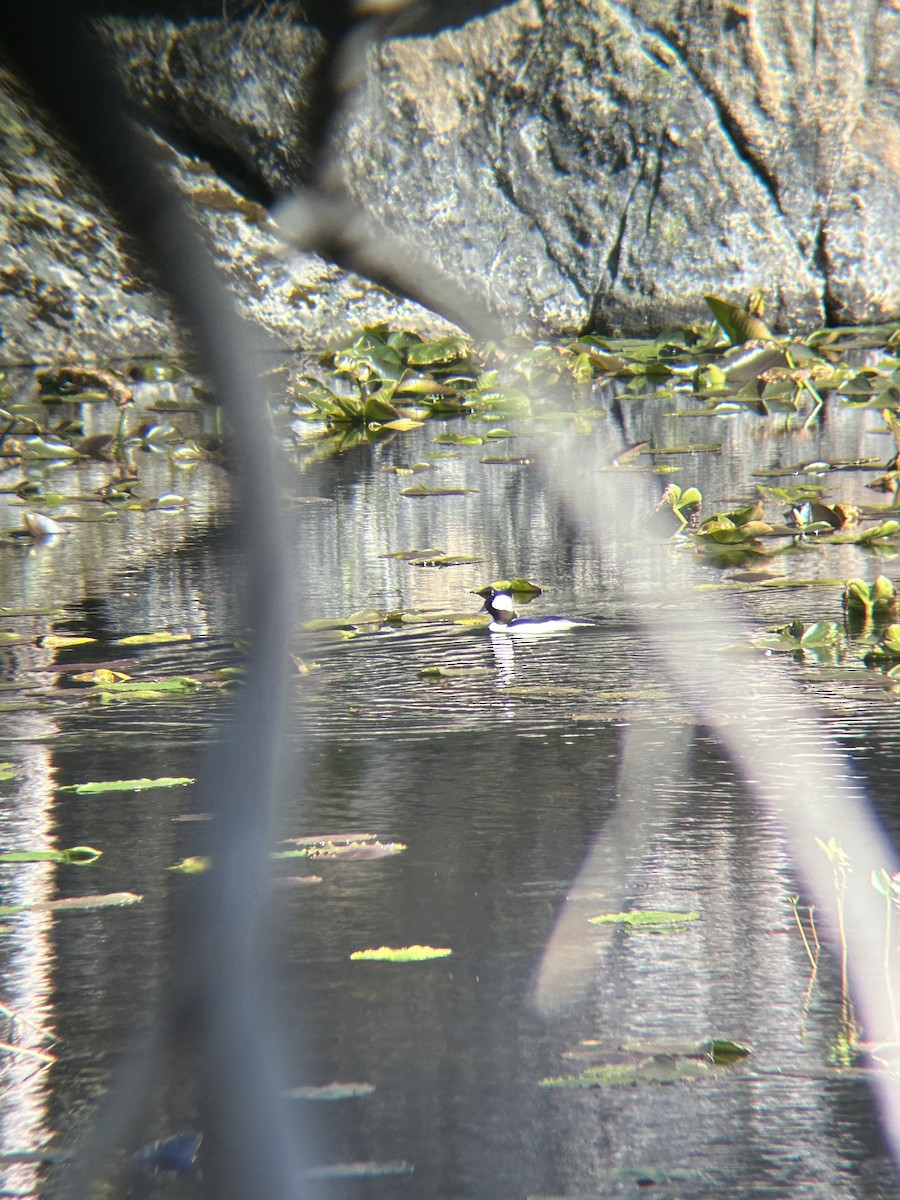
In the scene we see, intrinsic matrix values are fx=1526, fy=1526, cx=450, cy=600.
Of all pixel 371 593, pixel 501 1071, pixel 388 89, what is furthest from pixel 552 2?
pixel 501 1071

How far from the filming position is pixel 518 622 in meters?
2.15

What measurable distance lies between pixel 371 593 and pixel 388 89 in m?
4.24

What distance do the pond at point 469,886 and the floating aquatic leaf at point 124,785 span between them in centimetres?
1

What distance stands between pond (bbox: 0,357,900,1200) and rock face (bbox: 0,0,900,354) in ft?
12.8

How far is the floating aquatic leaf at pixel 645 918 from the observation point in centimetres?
111

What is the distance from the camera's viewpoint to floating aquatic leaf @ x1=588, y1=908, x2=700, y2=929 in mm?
1107

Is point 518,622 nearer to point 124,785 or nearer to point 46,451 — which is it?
point 124,785

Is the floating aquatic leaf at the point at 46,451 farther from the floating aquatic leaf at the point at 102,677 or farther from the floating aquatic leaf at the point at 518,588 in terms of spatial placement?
the floating aquatic leaf at the point at 102,677

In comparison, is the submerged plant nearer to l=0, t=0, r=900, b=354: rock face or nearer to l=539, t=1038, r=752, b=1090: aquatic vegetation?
l=539, t=1038, r=752, b=1090: aquatic vegetation

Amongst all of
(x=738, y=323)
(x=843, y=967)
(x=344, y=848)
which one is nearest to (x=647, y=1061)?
(x=843, y=967)

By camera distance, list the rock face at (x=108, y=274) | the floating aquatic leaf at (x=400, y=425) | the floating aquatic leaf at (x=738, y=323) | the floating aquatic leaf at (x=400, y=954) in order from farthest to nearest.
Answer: the rock face at (x=108, y=274)
the floating aquatic leaf at (x=738, y=323)
the floating aquatic leaf at (x=400, y=425)
the floating aquatic leaf at (x=400, y=954)

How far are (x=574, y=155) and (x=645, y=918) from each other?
553 centimetres

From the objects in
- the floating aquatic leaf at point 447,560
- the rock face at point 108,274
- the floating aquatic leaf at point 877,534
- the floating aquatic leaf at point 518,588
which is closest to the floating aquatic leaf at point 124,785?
the floating aquatic leaf at point 518,588

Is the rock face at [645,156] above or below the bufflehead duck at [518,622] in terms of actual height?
above
